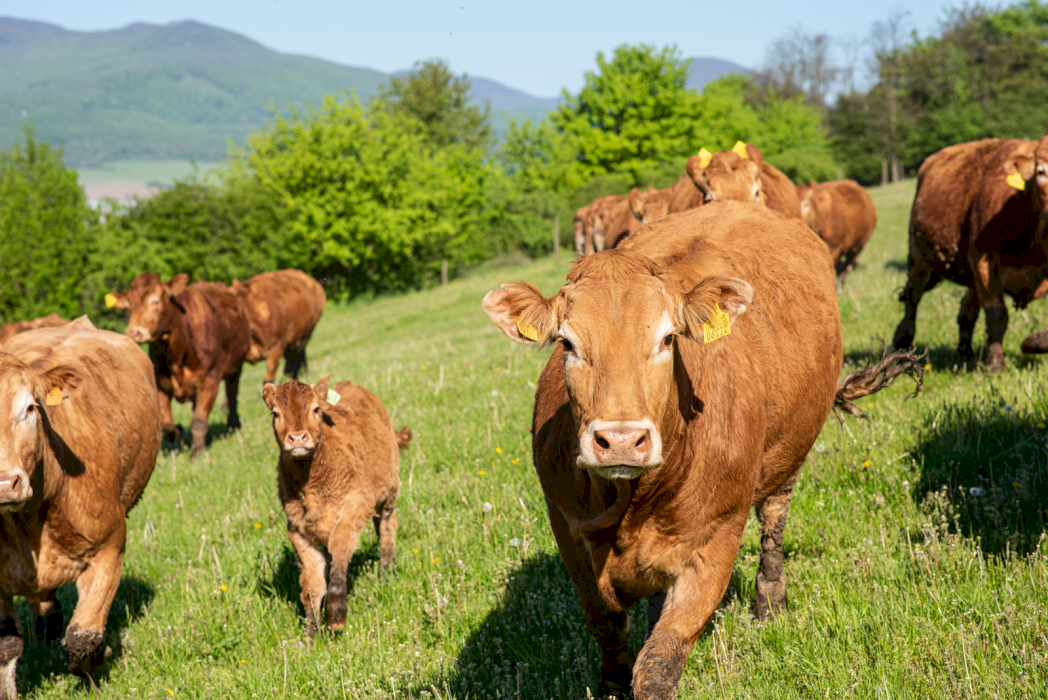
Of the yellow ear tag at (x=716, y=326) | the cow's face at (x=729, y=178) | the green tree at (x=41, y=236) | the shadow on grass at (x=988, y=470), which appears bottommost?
the green tree at (x=41, y=236)

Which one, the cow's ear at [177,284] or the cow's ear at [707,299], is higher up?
the cow's ear at [707,299]

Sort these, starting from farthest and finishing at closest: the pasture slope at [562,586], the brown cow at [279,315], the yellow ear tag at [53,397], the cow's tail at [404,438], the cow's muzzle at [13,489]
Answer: the brown cow at [279,315], the cow's tail at [404,438], the yellow ear tag at [53,397], the cow's muzzle at [13,489], the pasture slope at [562,586]

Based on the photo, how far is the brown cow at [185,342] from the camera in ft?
38.1

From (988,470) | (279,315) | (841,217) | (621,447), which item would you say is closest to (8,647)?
(621,447)

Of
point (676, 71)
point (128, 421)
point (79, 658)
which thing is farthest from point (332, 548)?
point (676, 71)

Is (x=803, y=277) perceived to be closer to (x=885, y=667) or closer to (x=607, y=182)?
(x=885, y=667)

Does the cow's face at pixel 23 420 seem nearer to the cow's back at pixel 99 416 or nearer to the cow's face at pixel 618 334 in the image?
the cow's back at pixel 99 416

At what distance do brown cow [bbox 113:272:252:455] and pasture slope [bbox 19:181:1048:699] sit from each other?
12.0 ft

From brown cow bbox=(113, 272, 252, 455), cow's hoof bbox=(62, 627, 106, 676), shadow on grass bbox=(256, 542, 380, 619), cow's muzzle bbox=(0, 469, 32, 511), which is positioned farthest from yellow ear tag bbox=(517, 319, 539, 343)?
brown cow bbox=(113, 272, 252, 455)

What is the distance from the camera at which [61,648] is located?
6152mm

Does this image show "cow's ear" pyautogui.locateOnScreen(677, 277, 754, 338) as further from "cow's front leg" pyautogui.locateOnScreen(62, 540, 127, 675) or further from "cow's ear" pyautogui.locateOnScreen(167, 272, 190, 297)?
"cow's ear" pyautogui.locateOnScreen(167, 272, 190, 297)

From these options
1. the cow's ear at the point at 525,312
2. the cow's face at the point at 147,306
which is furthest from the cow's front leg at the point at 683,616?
the cow's face at the point at 147,306

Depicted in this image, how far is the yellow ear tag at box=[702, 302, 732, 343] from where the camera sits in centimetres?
300

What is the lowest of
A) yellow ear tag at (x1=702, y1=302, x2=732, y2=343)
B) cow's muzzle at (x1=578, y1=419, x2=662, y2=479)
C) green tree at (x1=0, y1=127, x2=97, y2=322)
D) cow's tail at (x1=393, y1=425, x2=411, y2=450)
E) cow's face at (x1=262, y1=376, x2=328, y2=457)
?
green tree at (x1=0, y1=127, x2=97, y2=322)
